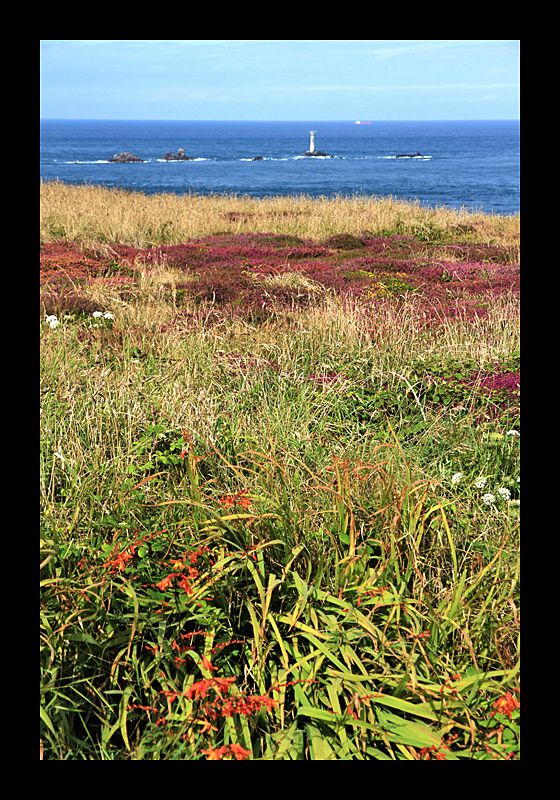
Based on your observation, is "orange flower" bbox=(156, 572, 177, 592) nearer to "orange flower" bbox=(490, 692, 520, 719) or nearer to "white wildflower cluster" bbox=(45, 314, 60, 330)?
"orange flower" bbox=(490, 692, 520, 719)

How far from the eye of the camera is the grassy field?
2.20 metres

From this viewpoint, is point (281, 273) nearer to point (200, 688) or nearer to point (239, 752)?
point (200, 688)

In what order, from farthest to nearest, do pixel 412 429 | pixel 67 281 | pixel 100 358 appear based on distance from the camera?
1. pixel 67 281
2. pixel 100 358
3. pixel 412 429

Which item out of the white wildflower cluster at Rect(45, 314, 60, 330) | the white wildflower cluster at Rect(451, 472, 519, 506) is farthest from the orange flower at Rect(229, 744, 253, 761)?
the white wildflower cluster at Rect(45, 314, 60, 330)

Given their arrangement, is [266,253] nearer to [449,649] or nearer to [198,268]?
[198,268]

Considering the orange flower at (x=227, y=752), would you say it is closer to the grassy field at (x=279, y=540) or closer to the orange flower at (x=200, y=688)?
the grassy field at (x=279, y=540)

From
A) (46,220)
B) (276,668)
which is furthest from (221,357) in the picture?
(46,220)

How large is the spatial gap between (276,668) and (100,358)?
4.45m

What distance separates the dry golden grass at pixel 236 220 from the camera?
1453cm

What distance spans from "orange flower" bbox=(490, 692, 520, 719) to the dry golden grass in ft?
39.5

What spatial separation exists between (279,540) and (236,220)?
15645 millimetres

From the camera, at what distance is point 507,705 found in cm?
216

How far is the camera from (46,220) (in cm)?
1523

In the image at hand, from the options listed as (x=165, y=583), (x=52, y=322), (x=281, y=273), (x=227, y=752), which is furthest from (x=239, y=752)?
(x=281, y=273)
